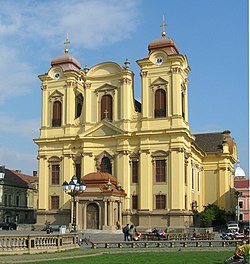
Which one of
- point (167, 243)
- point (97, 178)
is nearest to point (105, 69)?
point (97, 178)

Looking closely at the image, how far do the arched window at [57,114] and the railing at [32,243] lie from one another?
36.8 metres

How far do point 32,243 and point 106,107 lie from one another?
123 feet

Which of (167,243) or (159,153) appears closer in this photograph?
(167,243)

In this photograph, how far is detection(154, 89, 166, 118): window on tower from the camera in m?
57.8

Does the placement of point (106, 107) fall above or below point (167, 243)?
above

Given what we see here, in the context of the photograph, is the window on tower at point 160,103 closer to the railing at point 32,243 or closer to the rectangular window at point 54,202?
the rectangular window at point 54,202

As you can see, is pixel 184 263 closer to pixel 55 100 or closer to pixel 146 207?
pixel 146 207

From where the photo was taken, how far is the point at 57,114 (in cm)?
6406

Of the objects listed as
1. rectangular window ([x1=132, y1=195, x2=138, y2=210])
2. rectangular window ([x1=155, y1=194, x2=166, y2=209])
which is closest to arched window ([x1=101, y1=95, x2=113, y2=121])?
rectangular window ([x1=132, y1=195, x2=138, y2=210])

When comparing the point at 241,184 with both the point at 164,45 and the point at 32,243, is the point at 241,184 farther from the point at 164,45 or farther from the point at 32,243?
the point at 32,243

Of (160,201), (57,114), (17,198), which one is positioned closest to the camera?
(160,201)

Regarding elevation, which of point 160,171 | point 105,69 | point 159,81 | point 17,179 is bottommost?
point 17,179

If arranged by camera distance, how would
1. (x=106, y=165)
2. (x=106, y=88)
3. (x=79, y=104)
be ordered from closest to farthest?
(x=106, y=165) → (x=106, y=88) → (x=79, y=104)

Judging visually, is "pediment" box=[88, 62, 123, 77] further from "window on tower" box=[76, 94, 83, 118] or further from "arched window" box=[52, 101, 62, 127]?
"arched window" box=[52, 101, 62, 127]
